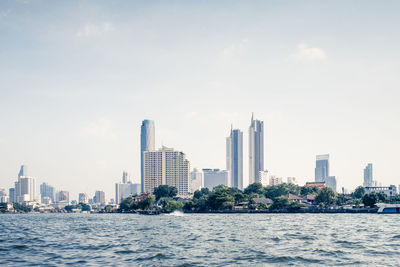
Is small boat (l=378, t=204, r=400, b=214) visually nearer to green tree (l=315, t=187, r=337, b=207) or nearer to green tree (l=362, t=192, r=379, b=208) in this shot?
green tree (l=362, t=192, r=379, b=208)

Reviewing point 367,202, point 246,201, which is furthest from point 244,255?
point 246,201

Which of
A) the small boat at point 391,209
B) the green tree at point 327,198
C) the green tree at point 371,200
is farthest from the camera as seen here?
the green tree at point 327,198

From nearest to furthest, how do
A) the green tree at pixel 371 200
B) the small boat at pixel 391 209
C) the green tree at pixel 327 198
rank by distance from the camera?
the small boat at pixel 391 209 < the green tree at pixel 371 200 < the green tree at pixel 327 198

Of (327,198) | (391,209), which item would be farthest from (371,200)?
(327,198)

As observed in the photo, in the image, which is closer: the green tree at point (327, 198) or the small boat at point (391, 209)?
the small boat at point (391, 209)

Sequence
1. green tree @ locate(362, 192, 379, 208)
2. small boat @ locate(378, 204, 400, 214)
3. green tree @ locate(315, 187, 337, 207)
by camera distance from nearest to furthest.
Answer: small boat @ locate(378, 204, 400, 214)
green tree @ locate(362, 192, 379, 208)
green tree @ locate(315, 187, 337, 207)

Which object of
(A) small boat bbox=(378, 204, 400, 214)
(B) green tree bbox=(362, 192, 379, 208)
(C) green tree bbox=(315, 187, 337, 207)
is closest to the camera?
(A) small boat bbox=(378, 204, 400, 214)

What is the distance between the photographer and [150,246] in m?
47.7

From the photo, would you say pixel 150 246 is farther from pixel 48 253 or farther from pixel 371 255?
pixel 371 255

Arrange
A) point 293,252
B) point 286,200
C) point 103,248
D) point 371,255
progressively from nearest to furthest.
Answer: point 371,255
point 293,252
point 103,248
point 286,200

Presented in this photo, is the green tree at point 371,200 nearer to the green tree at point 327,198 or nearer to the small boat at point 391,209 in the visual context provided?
the green tree at point 327,198

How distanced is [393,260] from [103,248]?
91.0 feet

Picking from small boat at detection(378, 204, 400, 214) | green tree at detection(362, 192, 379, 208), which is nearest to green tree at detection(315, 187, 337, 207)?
green tree at detection(362, 192, 379, 208)

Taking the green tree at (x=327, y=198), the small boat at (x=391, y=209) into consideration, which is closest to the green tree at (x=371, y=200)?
the green tree at (x=327, y=198)
